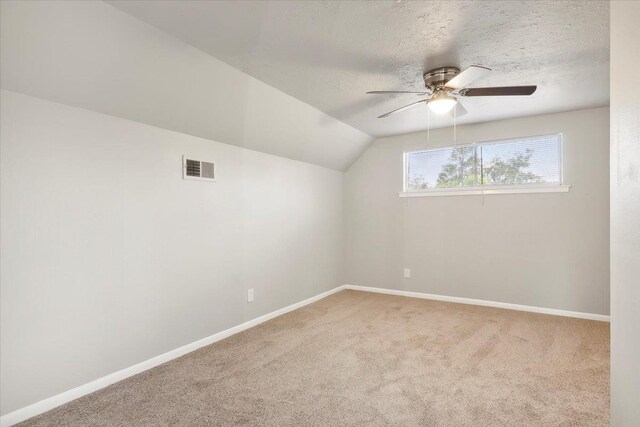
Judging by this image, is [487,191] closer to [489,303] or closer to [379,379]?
[489,303]

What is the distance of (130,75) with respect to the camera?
221 centimetres

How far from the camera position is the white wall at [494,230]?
11.9ft

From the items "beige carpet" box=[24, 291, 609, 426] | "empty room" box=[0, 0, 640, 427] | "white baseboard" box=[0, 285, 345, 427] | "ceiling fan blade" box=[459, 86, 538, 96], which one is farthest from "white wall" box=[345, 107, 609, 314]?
"white baseboard" box=[0, 285, 345, 427]

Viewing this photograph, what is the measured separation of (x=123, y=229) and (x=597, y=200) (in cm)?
465

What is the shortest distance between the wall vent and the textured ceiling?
3.12 feet

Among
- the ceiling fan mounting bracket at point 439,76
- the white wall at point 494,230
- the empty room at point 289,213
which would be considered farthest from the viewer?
the white wall at point 494,230

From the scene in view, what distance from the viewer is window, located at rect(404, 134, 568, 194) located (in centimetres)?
391

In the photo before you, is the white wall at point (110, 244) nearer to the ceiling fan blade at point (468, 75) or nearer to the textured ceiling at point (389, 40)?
the textured ceiling at point (389, 40)

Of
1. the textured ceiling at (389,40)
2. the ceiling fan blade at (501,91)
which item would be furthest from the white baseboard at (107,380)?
the ceiling fan blade at (501,91)

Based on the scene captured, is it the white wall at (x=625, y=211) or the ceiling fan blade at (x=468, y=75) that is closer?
the white wall at (x=625, y=211)

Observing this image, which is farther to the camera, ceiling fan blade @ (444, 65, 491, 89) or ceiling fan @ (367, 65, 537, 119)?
ceiling fan @ (367, 65, 537, 119)

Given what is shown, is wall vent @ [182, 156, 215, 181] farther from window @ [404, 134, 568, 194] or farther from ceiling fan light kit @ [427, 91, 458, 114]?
window @ [404, 134, 568, 194]

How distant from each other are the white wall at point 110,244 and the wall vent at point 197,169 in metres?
0.06

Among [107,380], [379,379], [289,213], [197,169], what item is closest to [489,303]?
[379,379]
